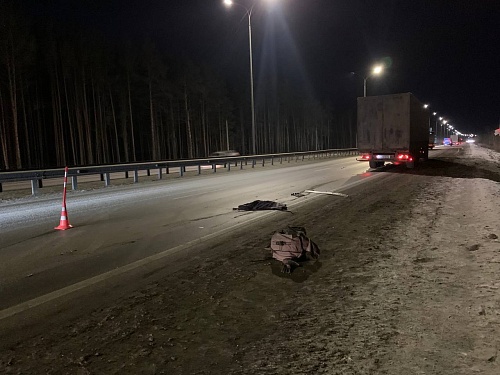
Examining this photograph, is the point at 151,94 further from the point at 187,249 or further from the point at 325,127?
the point at 325,127

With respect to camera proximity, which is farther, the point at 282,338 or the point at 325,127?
the point at 325,127

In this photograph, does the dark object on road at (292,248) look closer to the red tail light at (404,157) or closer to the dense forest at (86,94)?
the red tail light at (404,157)

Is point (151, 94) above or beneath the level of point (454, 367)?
above

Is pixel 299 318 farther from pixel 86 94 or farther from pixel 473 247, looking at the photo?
pixel 86 94

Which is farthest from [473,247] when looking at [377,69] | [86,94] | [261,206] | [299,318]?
[86,94]

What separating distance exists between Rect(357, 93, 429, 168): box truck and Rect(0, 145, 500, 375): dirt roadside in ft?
50.5

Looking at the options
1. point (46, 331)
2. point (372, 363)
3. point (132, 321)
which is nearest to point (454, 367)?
point (372, 363)

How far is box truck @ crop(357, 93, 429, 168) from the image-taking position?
2108 cm

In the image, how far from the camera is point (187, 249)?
22.0 ft

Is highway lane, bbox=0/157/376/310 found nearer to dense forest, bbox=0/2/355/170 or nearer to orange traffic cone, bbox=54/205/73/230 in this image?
orange traffic cone, bbox=54/205/73/230

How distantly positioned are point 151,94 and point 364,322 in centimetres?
5037

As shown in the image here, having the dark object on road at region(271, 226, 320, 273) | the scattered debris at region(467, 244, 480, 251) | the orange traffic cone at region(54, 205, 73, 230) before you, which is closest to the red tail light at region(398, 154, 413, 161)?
the scattered debris at region(467, 244, 480, 251)

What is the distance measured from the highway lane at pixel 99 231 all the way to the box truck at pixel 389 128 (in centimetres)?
840

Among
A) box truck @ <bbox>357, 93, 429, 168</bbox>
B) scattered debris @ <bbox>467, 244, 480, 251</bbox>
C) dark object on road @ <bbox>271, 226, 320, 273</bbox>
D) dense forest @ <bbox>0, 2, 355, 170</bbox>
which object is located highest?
dense forest @ <bbox>0, 2, 355, 170</bbox>
